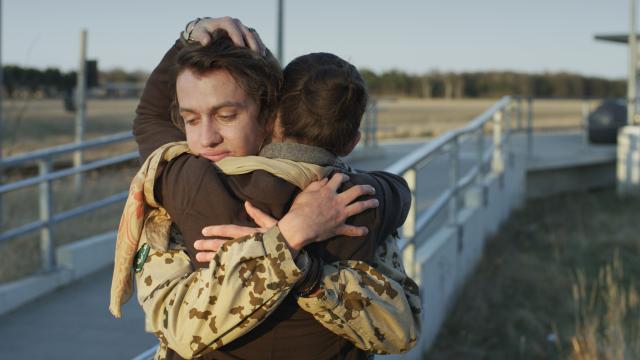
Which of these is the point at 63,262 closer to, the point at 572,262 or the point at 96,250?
the point at 96,250

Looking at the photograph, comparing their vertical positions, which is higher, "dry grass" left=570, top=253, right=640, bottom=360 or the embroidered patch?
the embroidered patch

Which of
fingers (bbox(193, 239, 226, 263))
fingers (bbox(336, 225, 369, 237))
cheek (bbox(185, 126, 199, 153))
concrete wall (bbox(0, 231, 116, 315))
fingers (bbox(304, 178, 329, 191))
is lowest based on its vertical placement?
concrete wall (bbox(0, 231, 116, 315))

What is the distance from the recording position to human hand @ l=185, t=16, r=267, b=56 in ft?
5.81

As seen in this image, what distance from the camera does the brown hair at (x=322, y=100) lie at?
5.59 feet

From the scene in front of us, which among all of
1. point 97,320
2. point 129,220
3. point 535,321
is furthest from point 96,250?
point 129,220

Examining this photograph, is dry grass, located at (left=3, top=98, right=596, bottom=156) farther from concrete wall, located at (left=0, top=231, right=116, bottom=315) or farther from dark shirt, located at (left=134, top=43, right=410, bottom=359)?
dark shirt, located at (left=134, top=43, right=410, bottom=359)

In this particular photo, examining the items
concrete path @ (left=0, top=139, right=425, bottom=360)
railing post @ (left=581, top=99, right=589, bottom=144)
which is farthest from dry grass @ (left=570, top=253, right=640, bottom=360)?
railing post @ (left=581, top=99, right=589, bottom=144)

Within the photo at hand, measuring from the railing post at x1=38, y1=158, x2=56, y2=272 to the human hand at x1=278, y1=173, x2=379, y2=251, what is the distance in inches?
169

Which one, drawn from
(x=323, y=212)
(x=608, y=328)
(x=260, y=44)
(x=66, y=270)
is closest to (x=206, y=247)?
(x=323, y=212)

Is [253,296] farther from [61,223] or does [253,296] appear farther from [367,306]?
[61,223]

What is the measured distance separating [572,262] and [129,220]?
6940 millimetres

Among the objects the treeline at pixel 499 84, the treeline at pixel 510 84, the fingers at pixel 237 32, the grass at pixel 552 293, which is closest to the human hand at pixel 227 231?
the fingers at pixel 237 32

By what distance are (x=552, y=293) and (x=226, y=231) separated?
575 centimetres

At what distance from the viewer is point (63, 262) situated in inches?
243
